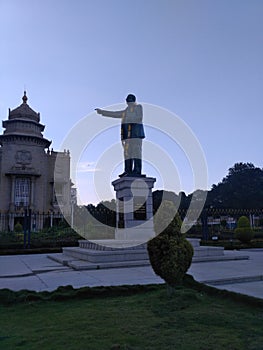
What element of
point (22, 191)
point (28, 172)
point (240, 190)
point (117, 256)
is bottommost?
point (117, 256)

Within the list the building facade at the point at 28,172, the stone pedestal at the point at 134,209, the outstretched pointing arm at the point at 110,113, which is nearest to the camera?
the stone pedestal at the point at 134,209

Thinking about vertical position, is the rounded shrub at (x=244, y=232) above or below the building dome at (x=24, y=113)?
below

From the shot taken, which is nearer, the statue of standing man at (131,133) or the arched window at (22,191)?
the statue of standing man at (131,133)

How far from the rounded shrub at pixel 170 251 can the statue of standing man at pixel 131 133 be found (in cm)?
854

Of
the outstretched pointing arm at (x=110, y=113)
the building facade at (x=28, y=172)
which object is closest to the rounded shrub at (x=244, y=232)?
the outstretched pointing arm at (x=110, y=113)

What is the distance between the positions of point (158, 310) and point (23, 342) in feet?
5.69

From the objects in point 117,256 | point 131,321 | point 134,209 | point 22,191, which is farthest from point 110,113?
point 22,191

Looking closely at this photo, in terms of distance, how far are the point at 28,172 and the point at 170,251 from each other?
4039 cm

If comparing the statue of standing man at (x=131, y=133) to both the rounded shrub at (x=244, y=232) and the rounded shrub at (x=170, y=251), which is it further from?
the rounded shrub at (x=244, y=232)

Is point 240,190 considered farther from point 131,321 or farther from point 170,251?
point 131,321

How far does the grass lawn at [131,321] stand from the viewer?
120 inches

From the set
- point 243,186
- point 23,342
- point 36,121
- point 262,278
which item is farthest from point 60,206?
point 23,342

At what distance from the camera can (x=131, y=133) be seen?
1380 centimetres

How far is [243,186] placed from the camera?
54438 mm
